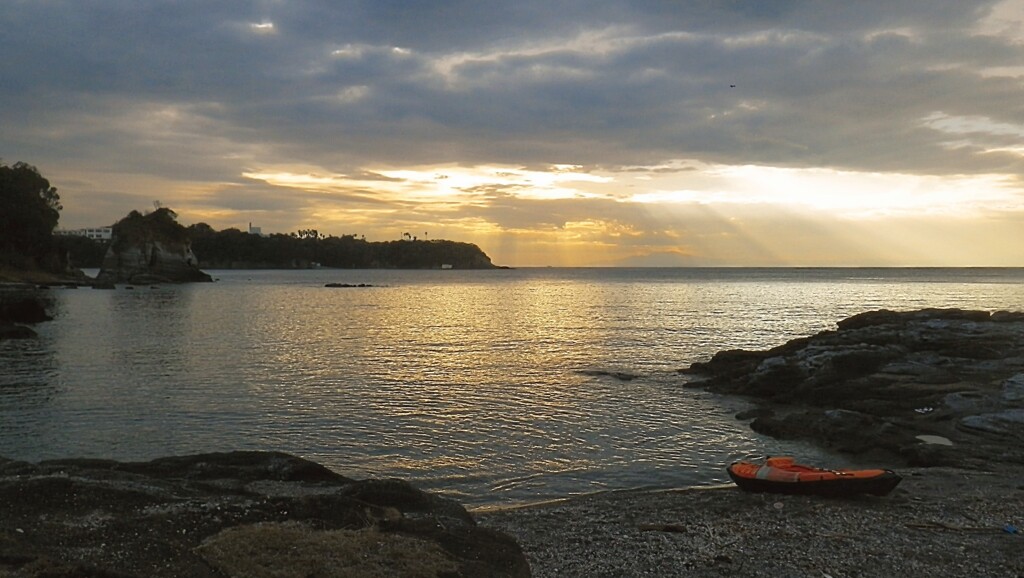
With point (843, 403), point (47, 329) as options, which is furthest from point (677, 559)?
point (47, 329)

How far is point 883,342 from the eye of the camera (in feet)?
104

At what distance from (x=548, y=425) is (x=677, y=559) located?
1207 cm

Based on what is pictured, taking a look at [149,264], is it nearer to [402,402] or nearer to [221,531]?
[402,402]

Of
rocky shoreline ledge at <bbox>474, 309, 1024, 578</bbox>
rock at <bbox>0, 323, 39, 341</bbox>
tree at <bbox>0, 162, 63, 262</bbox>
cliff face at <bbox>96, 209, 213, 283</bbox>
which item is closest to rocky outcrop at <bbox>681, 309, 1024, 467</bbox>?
rocky shoreline ledge at <bbox>474, 309, 1024, 578</bbox>

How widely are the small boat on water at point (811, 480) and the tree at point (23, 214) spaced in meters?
119

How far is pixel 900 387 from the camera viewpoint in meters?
23.5

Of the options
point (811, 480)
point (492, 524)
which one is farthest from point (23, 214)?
point (811, 480)

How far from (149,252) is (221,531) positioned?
153949 millimetres

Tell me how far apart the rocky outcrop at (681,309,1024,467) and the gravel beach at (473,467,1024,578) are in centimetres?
371

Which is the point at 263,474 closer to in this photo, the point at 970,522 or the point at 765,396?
the point at 970,522

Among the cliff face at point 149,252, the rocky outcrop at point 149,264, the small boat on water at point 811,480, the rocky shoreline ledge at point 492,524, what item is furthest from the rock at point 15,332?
the rocky outcrop at point 149,264

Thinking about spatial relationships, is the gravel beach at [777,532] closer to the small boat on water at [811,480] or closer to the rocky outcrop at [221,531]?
the small boat on water at [811,480]

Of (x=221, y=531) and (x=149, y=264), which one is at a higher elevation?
(x=149, y=264)

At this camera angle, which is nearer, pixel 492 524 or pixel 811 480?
pixel 492 524
